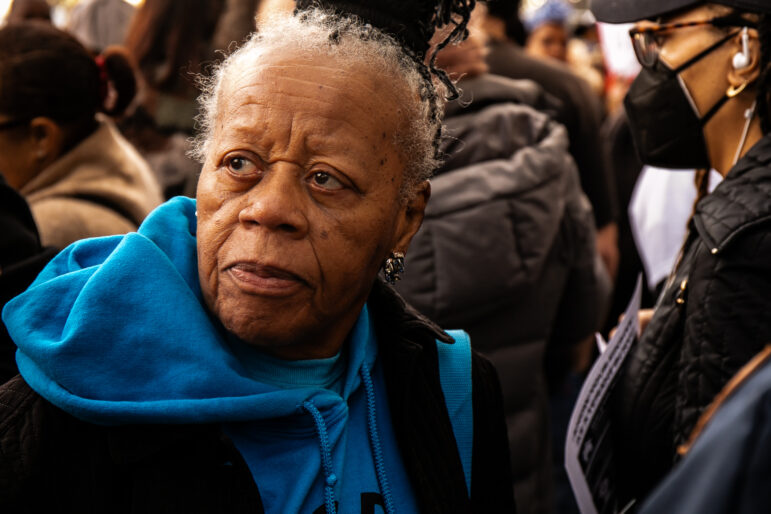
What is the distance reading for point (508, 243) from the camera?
279 centimetres

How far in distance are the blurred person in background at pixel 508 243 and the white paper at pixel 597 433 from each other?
756mm

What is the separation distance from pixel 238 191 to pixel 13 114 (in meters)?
1.44

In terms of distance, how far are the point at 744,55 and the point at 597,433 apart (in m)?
1.00

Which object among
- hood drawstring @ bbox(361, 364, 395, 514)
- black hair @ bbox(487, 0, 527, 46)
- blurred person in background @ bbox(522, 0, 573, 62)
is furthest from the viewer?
blurred person in background @ bbox(522, 0, 573, 62)

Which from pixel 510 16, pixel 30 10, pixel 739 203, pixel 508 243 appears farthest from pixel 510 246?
pixel 30 10

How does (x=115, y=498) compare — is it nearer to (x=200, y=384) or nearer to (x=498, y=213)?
(x=200, y=384)

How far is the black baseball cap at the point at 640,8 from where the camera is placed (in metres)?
1.95

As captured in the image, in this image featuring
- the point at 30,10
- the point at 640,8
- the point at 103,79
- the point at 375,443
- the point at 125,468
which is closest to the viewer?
the point at 125,468

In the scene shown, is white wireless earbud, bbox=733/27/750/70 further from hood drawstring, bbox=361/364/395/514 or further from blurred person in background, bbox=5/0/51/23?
blurred person in background, bbox=5/0/51/23

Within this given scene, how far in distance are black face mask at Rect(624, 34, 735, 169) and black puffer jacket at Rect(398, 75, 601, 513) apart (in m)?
0.59

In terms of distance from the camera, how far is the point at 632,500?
2.05m

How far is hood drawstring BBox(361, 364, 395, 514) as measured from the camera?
1.60 metres

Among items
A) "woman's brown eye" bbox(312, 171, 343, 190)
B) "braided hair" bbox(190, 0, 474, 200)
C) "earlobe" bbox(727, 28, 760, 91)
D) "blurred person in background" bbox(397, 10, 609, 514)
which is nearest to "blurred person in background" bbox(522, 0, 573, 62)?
"blurred person in background" bbox(397, 10, 609, 514)

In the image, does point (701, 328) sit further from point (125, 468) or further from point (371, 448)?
point (125, 468)
